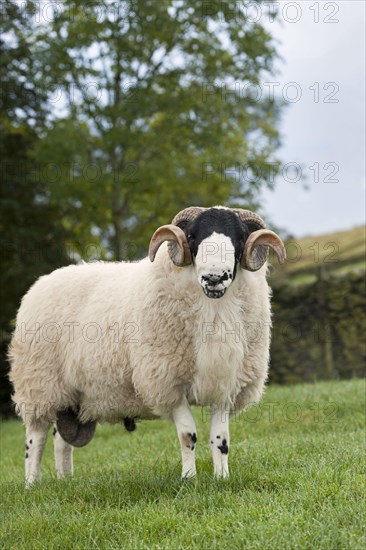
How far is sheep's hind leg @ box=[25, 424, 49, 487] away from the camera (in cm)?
768

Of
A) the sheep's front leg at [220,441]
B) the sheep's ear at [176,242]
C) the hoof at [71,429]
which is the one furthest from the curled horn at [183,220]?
the hoof at [71,429]

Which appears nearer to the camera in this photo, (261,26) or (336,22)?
(336,22)

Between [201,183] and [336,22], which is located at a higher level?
[336,22]

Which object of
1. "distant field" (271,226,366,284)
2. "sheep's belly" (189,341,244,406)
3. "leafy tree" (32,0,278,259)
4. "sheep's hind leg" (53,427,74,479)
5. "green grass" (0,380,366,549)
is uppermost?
"leafy tree" (32,0,278,259)

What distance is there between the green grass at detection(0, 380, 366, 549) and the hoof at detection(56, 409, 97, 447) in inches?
14.0

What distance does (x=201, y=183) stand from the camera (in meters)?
19.4

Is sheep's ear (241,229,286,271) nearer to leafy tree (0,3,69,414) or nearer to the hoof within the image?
the hoof

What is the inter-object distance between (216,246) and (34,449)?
3.24 metres

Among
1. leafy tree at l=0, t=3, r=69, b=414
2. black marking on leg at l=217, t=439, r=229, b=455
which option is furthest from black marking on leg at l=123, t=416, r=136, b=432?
leafy tree at l=0, t=3, r=69, b=414

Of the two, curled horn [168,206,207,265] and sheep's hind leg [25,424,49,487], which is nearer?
curled horn [168,206,207,265]

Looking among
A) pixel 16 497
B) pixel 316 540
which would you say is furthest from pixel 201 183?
pixel 316 540

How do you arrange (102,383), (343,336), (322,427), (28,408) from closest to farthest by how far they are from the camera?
(102,383)
(28,408)
(322,427)
(343,336)

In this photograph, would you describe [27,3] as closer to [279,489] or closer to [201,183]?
[201,183]

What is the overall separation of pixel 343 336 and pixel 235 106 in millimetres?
6774
